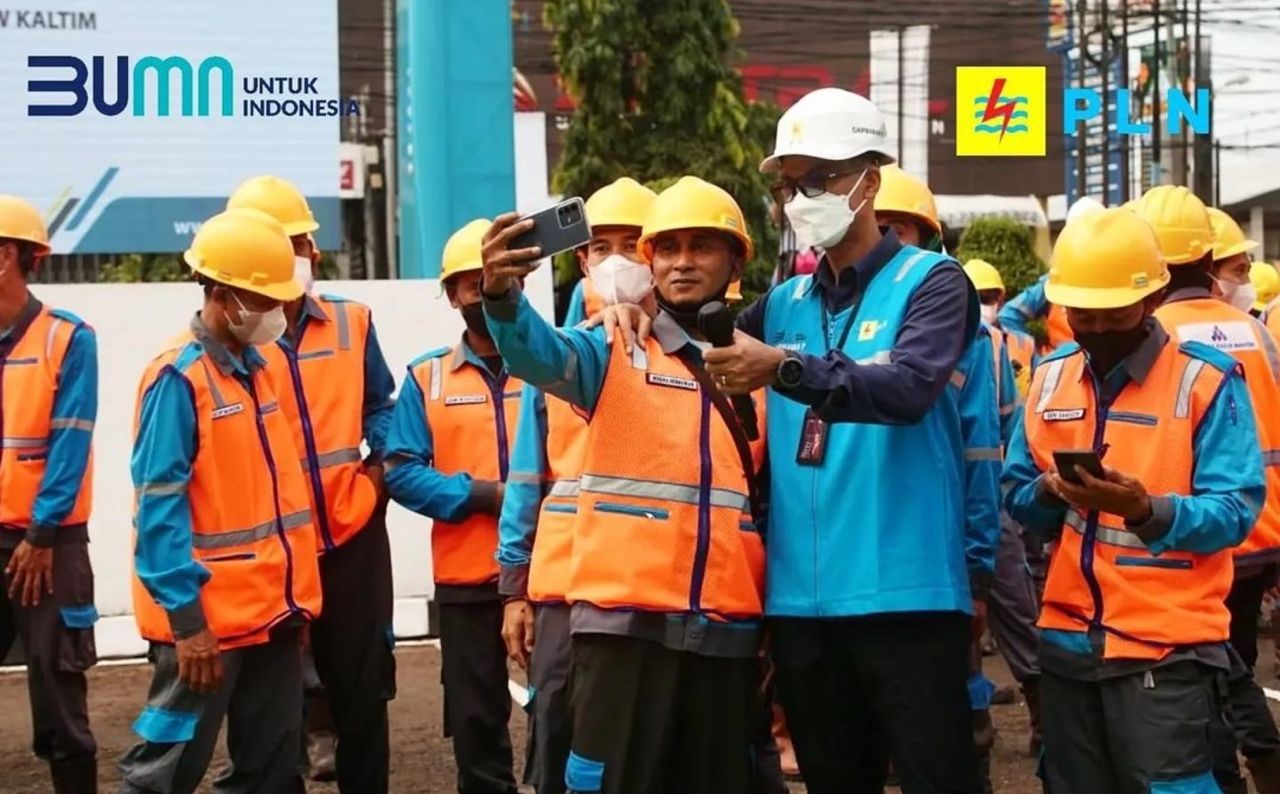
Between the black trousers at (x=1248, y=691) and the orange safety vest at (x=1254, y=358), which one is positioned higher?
the orange safety vest at (x=1254, y=358)

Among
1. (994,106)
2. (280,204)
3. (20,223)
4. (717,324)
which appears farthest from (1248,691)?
(994,106)

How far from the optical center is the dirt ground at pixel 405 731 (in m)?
7.53

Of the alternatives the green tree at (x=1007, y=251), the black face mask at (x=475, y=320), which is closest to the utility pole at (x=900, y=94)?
Answer: the green tree at (x=1007, y=251)

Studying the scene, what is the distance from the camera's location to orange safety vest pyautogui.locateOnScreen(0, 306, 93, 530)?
6.77 m

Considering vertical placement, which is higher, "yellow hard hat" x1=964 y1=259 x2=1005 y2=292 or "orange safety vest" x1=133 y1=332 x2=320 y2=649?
"yellow hard hat" x1=964 y1=259 x2=1005 y2=292

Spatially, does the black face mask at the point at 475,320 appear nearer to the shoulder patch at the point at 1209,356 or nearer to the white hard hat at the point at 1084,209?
the white hard hat at the point at 1084,209

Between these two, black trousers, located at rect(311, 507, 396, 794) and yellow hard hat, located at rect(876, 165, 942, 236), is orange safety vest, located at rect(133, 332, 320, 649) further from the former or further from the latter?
yellow hard hat, located at rect(876, 165, 942, 236)

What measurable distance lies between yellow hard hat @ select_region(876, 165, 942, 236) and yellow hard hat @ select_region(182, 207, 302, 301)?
2174 millimetres

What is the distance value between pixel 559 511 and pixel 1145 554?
5.12ft

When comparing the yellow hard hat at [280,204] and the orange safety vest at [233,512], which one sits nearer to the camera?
the orange safety vest at [233,512]

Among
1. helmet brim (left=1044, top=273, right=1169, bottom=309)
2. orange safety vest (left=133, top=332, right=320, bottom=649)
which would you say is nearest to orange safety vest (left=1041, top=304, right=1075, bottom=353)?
helmet brim (left=1044, top=273, right=1169, bottom=309)

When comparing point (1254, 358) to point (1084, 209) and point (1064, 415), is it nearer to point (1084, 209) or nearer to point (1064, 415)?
point (1084, 209)

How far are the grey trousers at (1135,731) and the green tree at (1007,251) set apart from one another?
16737 millimetres

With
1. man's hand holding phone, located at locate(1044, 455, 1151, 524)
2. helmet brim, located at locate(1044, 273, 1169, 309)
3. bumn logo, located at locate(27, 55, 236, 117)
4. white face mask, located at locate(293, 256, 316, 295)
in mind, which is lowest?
man's hand holding phone, located at locate(1044, 455, 1151, 524)
